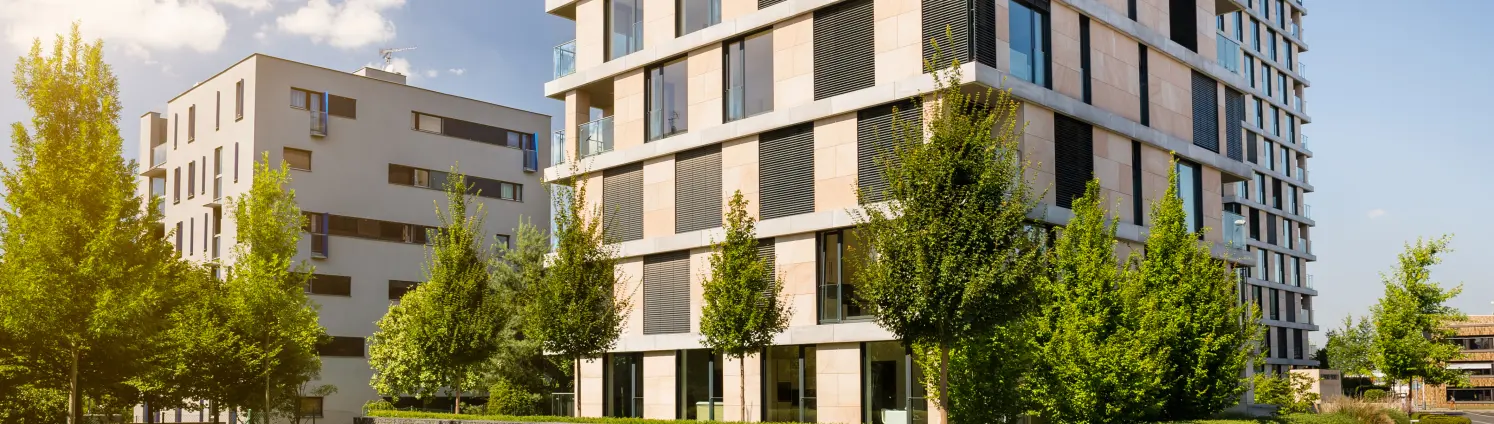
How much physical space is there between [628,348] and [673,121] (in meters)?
6.82

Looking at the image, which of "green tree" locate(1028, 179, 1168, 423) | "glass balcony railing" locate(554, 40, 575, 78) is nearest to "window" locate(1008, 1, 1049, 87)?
"green tree" locate(1028, 179, 1168, 423)

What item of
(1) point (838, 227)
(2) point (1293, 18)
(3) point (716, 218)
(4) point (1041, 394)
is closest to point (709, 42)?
(3) point (716, 218)

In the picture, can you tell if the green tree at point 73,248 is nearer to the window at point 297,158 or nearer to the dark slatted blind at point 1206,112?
the window at point 297,158

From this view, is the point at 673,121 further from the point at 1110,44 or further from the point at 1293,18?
the point at 1293,18

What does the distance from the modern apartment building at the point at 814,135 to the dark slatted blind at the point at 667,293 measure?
0.19ft

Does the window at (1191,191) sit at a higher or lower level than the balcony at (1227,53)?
lower

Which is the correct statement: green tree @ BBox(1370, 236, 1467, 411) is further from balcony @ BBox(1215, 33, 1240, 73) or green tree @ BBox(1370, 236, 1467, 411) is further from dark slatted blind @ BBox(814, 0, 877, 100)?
dark slatted blind @ BBox(814, 0, 877, 100)

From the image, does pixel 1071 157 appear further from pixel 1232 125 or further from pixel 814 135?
pixel 1232 125

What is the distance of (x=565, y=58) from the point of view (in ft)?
133

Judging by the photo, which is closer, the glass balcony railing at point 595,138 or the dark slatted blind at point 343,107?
the glass balcony railing at point 595,138

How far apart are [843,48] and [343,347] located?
31831mm

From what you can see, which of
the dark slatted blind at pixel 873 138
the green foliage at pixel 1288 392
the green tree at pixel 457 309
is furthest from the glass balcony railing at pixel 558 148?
the green foliage at pixel 1288 392

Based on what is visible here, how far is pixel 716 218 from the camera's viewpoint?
34.5m

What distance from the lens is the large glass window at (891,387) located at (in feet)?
97.3
